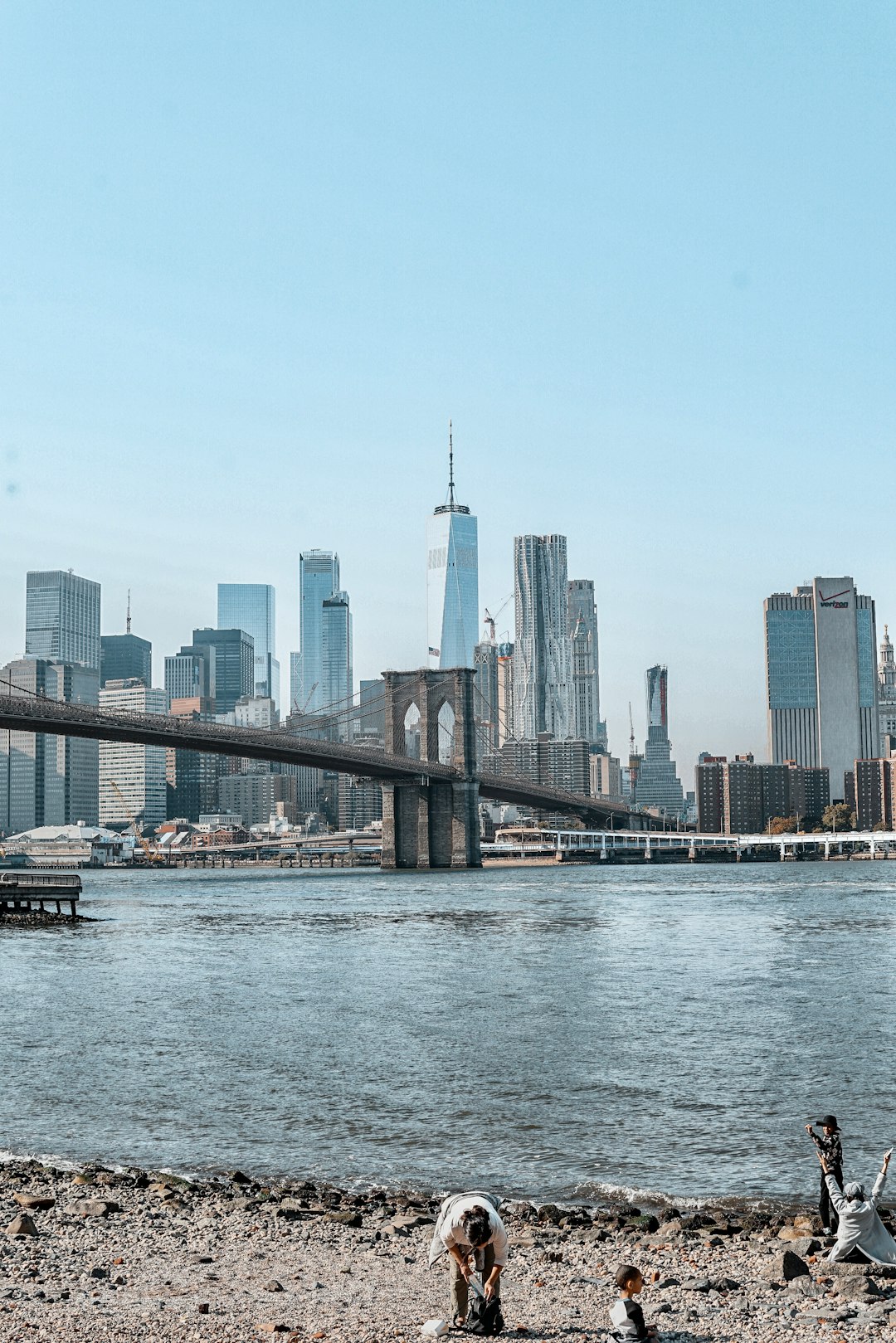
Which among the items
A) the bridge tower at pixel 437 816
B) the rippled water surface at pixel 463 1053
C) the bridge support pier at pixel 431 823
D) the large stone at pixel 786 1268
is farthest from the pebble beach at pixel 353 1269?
the bridge support pier at pixel 431 823

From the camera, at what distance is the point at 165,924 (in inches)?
2221

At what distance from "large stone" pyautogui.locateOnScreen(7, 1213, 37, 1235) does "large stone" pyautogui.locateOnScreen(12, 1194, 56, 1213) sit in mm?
771

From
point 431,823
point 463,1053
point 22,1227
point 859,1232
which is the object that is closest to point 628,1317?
A: point 859,1232

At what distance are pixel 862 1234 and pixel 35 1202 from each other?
771 centimetres

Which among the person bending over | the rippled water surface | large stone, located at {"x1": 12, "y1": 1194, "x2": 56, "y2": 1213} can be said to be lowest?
the rippled water surface

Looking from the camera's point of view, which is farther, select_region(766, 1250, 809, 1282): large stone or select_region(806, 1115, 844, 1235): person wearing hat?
select_region(806, 1115, 844, 1235): person wearing hat

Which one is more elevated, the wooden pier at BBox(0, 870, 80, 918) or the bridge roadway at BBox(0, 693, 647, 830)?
the bridge roadway at BBox(0, 693, 647, 830)

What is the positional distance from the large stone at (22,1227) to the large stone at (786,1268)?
6.41m

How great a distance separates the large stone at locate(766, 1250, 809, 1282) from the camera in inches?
417

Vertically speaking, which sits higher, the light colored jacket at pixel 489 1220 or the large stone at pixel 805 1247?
the light colored jacket at pixel 489 1220

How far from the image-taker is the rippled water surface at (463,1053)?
15664 millimetres

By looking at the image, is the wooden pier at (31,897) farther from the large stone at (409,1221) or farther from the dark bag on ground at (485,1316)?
the dark bag on ground at (485,1316)

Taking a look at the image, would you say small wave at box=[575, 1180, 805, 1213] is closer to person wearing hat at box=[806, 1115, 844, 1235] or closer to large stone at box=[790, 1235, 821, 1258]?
person wearing hat at box=[806, 1115, 844, 1235]

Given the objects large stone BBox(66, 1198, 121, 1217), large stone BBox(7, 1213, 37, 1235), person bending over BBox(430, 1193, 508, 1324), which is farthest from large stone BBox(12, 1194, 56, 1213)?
person bending over BBox(430, 1193, 508, 1324)
